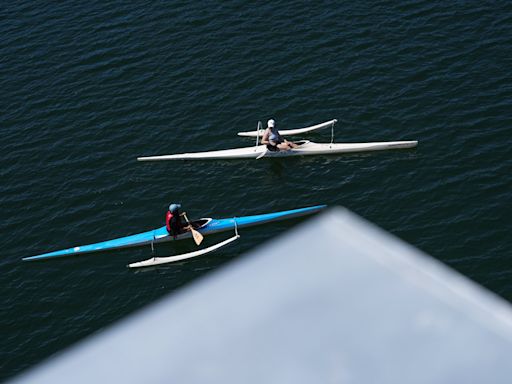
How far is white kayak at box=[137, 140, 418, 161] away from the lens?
4241cm

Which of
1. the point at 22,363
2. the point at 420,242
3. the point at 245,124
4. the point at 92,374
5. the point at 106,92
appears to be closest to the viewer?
the point at 92,374

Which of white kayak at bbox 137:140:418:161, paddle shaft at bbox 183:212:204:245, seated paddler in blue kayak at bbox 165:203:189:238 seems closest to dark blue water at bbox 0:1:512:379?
white kayak at bbox 137:140:418:161

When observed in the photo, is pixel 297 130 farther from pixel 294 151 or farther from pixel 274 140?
pixel 274 140

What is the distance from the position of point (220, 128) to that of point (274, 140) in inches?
182

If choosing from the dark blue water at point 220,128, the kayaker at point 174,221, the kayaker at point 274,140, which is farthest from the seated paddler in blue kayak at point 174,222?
the kayaker at point 274,140

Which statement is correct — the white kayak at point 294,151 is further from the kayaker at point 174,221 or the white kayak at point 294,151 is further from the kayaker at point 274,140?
the kayaker at point 174,221

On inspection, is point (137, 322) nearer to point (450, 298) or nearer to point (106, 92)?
point (450, 298)

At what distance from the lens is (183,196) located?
42.1m

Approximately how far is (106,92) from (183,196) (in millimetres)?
12161

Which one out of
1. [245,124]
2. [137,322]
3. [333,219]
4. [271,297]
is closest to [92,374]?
[137,322]

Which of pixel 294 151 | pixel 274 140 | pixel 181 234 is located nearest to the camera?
pixel 181 234

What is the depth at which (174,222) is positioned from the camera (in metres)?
38.5

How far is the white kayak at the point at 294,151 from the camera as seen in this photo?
42.4 metres

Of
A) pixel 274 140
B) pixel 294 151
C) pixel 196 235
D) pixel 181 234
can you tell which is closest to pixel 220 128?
pixel 274 140
